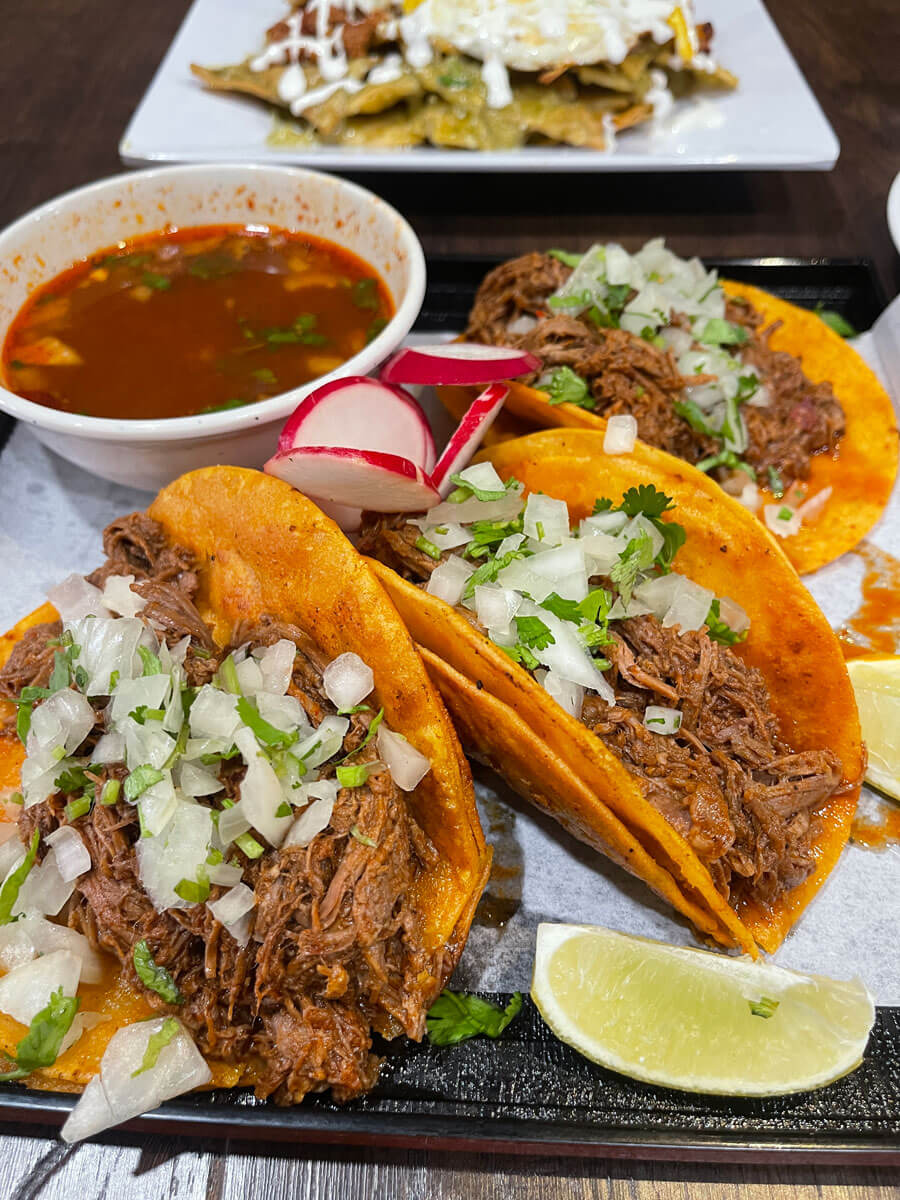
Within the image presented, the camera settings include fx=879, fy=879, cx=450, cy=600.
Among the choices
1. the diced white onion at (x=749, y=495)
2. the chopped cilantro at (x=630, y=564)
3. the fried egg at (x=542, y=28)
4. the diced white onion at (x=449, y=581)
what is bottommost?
the diced white onion at (x=749, y=495)

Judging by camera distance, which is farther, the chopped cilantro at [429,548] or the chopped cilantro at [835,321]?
the chopped cilantro at [835,321]

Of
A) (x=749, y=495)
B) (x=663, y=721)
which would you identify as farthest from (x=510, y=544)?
(x=749, y=495)

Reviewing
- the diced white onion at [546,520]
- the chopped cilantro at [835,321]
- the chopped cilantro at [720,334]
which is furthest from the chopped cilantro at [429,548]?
the chopped cilantro at [835,321]

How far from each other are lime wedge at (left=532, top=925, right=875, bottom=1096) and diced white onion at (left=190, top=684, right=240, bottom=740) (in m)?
0.79

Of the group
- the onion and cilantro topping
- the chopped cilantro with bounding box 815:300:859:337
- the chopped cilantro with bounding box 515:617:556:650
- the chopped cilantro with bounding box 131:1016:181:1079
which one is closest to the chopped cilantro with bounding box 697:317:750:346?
the chopped cilantro with bounding box 815:300:859:337

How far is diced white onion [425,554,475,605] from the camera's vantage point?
2.11 metres

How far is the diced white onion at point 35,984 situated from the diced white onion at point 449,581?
1.10 m

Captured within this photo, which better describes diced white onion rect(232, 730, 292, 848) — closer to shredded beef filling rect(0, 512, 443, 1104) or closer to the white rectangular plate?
shredded beef filling rect(0, 512, 443, 1104)

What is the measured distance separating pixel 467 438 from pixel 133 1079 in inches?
64.9

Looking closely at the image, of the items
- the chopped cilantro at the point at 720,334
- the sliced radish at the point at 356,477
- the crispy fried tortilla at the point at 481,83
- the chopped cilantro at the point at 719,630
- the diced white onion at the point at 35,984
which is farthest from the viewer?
the crispy fried tortilla at the point at 481,83

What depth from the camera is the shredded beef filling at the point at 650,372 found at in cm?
263

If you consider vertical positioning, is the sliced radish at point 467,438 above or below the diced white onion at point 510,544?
above

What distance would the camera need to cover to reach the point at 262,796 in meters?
1.69

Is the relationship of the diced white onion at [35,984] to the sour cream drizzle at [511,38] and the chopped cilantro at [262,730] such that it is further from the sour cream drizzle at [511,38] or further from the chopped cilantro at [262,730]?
the sour cream drizzle at [511,38]
